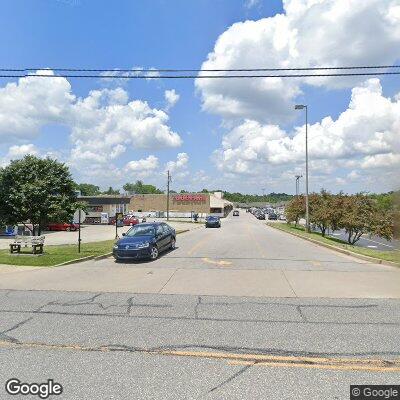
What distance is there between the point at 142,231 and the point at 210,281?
675cm

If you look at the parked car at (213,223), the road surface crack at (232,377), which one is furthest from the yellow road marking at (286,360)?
the parked car at (213,223)

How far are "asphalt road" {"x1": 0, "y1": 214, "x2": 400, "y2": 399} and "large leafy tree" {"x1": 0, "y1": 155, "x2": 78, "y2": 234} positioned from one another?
40.5 feet

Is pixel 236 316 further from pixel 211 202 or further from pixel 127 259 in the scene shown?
pixel 211 202

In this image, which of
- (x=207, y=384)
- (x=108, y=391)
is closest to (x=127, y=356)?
(x=108, y=391)

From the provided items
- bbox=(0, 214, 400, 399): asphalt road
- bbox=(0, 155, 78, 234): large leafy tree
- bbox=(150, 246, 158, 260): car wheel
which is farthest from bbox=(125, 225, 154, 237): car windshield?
bbox=(0, 155, 78, 234): large leafy tree

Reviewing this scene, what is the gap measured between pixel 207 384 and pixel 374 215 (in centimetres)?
2392

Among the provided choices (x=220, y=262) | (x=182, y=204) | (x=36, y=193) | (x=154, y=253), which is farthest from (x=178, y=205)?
(x=220, y=262)

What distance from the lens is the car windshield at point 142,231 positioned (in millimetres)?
16427

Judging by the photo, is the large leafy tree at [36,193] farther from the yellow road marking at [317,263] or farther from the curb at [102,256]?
the yellow road marking at [317,263]

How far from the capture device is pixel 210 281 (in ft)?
35.1

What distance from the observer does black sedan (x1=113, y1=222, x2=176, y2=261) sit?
1471 cm

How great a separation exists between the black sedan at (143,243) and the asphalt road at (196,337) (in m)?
3.56

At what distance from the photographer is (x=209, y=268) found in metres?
13.0

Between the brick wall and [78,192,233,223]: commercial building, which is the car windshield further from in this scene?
the brick wall
